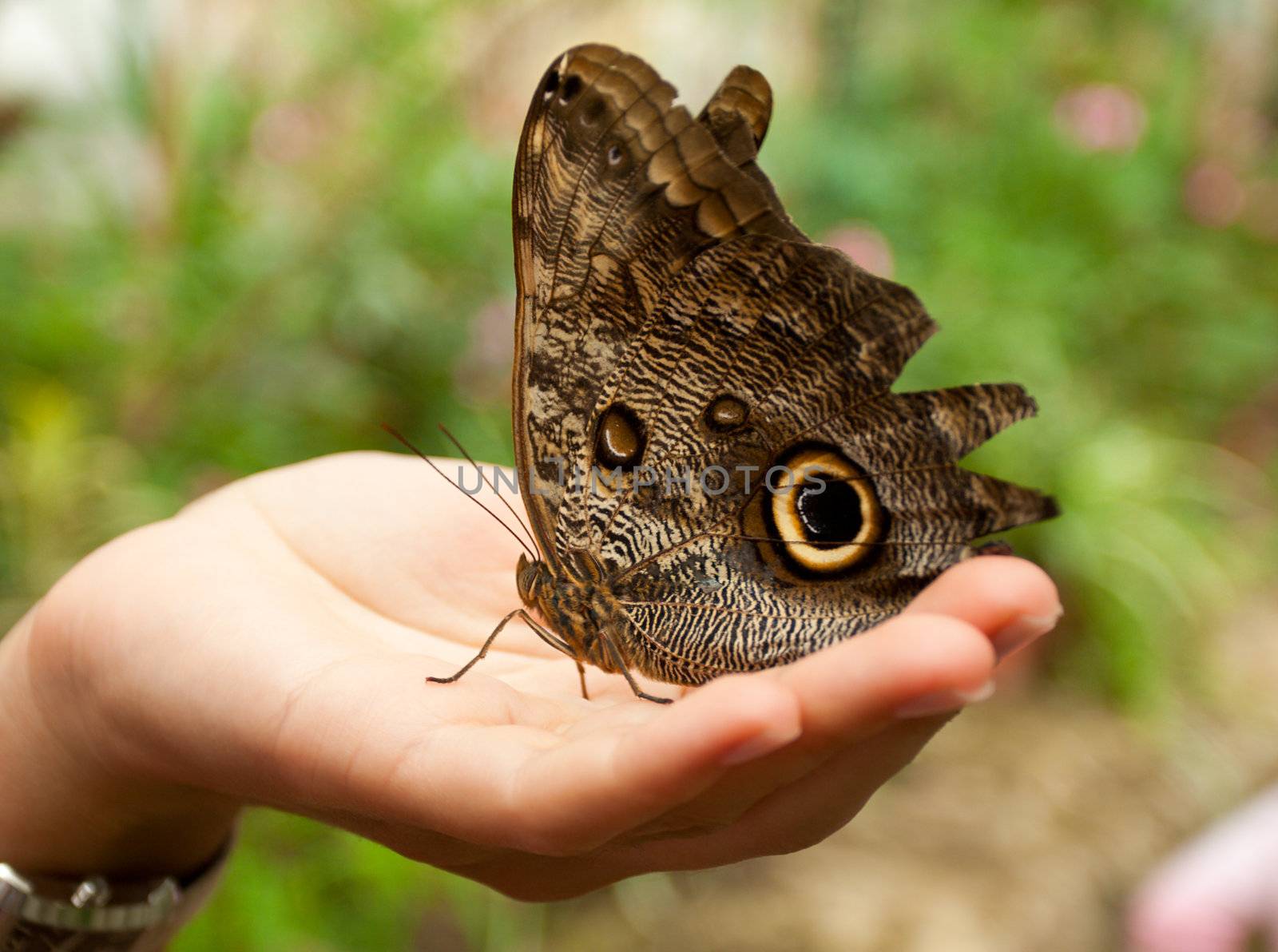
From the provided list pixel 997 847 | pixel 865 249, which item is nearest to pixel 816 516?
pixel 997 847

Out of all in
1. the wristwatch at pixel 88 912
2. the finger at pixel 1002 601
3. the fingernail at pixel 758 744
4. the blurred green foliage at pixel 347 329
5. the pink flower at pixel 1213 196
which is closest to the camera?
the fingernail at pixel 758 744

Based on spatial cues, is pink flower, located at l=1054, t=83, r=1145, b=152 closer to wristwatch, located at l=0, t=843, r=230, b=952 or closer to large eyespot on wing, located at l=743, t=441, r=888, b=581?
large eyespot on wing, located at l=743, t=441, r=888, b=581

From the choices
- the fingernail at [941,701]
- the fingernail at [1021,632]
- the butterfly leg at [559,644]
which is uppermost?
the butterfly leg at [559,644]

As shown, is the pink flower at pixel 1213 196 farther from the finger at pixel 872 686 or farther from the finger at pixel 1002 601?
the finger at pixel 872 686

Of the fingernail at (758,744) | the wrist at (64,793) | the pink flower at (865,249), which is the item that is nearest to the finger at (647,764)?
the fingernail at (758,744)

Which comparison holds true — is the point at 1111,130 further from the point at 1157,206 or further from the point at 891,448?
the point at 891,448

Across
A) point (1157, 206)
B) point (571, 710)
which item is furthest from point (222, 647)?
point (1157, 206)

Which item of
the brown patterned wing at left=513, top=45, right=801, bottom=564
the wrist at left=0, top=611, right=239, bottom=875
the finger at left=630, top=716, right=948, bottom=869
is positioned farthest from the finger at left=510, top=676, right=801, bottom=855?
the wrist at left=0, top=611, right=239, bottom=875

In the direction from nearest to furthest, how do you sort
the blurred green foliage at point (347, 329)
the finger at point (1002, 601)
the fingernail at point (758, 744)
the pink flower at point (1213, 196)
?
the fingernail at point (758, 744) < the finger at point (1002, 601) < the blurred green foliage at point (347, 329) < the pink flower at point (1213, 196)
